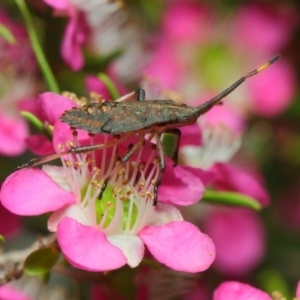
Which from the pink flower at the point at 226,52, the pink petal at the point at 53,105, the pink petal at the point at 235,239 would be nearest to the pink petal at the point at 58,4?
the pink petal at the point at 53,105

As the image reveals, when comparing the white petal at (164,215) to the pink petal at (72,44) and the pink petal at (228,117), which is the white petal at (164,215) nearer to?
the pink petal at (72,44)

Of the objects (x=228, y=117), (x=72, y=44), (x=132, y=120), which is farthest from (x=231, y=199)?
(x=228, y=117)

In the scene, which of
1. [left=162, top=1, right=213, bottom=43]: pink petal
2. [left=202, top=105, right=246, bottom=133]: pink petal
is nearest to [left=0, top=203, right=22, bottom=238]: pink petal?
[left=202, top=105, right=246, bottom=133]: pink petal

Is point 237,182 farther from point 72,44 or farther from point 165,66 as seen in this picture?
point 165,66

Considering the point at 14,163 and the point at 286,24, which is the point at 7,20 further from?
the point at 286,24

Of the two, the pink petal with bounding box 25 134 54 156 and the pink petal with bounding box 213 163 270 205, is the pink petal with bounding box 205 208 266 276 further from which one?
the pink petal with bounding box 25 134 54 156

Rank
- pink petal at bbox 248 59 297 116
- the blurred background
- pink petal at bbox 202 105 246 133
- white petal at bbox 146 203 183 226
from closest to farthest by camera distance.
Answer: white petal at bbox 146 203 183 226, the blurred background, pink petal at bbox 202 105 246 133, pink petal at bbox 248 59 297 116

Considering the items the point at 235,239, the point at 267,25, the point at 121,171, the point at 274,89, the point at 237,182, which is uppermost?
the point at 121,171
